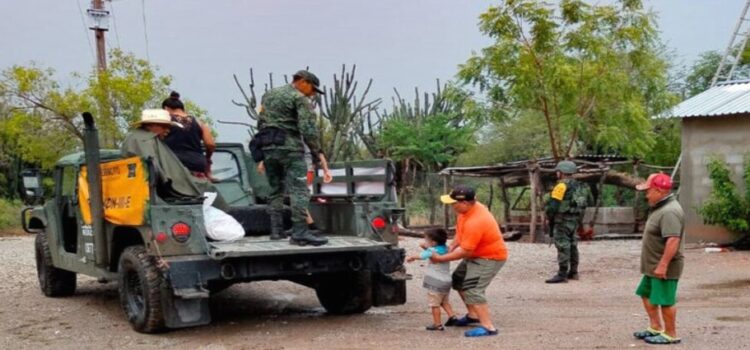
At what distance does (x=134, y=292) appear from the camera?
7656mm

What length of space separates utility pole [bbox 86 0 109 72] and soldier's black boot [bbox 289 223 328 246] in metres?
17.9

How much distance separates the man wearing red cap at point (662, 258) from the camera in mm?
6504

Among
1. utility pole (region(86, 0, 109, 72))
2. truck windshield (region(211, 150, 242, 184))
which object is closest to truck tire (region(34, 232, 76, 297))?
truck windshield (region(211, 150, 242, 184))

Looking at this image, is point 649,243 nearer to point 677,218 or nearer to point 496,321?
point 677,218

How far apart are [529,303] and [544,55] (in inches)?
338

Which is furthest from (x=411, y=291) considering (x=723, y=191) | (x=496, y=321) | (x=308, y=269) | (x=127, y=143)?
(x=723, y=191)

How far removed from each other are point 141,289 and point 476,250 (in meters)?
2.87

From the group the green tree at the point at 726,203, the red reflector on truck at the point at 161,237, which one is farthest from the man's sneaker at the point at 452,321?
the green tree at the point at 726,203

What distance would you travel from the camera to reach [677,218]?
21.4ft

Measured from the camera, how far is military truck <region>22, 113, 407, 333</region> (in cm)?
704

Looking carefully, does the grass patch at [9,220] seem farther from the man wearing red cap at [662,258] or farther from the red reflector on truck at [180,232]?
the man wearing red cap at [662,258]

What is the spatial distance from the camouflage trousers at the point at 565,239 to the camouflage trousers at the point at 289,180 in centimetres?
452

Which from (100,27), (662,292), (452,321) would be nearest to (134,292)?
(452,321)

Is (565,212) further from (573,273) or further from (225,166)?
(225,166)
